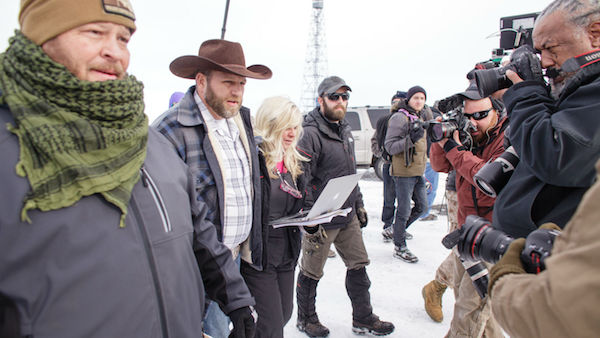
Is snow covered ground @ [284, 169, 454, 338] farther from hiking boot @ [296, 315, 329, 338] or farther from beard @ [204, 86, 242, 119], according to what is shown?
beard @ [204, 86, 242, 119]

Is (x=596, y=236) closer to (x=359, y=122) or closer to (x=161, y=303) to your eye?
(x=161, y=303)

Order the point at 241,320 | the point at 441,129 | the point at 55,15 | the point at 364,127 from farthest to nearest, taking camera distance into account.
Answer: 1. the point at 364,127
2. the point at 441,129
3. the point at 241,320
4. the point at 55,15

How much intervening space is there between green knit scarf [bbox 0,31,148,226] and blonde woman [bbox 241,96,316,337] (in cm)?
120

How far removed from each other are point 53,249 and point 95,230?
0.10m

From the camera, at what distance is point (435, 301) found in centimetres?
305

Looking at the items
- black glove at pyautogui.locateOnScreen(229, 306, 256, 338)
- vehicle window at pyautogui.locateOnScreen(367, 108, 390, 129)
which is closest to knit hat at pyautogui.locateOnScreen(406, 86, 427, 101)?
black glove at pyautogui.locateOnScreen(229, 306, 256, 338)

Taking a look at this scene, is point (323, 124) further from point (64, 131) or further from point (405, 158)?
point (64, 131)

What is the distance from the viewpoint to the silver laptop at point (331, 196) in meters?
2.11

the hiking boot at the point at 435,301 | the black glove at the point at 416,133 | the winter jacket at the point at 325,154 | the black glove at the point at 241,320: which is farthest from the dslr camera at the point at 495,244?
the black glove at the point at 416,133

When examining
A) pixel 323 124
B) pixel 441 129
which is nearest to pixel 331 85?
pixel 323 124

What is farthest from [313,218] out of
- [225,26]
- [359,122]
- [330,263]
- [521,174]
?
[359,122]

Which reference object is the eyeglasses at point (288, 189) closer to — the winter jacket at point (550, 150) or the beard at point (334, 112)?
the beard at point (334, 112)

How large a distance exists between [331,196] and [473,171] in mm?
972

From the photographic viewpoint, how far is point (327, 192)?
2.15m
